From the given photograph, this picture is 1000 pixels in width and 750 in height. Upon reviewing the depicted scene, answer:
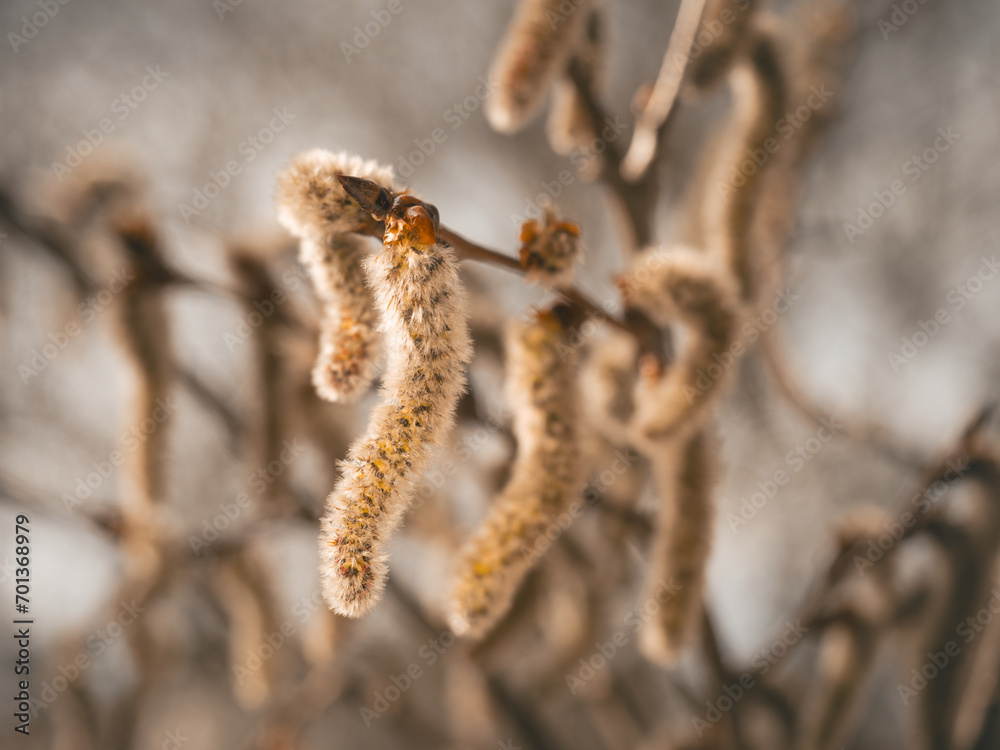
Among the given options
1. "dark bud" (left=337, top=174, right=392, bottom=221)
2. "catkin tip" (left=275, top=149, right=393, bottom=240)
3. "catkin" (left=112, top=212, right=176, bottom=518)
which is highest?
"dark bud" (left=337, top=174, right=392, bottom=221)

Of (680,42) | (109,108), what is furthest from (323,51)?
(680,42)

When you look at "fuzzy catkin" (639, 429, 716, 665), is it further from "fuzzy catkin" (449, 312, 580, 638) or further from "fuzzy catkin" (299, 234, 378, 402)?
"fuzzy catkin" (299, 234, 378, 402)

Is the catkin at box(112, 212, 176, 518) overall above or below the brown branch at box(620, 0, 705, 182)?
below

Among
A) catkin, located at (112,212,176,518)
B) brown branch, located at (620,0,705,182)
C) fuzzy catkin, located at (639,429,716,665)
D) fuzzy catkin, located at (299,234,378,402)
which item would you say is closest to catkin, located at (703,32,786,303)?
brown branch, located at (620,0,705,182)

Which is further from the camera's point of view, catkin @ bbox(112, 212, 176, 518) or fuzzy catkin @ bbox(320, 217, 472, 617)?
catkin @ bbox(112, 212, 176, 518)

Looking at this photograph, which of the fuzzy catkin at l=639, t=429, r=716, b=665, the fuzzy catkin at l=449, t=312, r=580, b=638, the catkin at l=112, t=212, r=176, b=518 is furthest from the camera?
the catkin at l=112, t=212, r=176, b=518

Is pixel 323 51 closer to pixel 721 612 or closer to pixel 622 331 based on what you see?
pixel 622 331

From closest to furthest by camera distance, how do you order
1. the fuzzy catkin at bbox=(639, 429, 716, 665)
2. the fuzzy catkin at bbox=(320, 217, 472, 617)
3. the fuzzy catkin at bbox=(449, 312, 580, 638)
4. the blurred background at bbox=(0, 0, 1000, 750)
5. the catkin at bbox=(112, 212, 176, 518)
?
1. the fuzzy catkin at bbox=(320, 217, 472, 617)
2. the fuzzy catkin at bbox=(449, 312, 580, 638)
3. the fuzzy catkin at bbox=(639, 429, 716, 665)
4. the catkin at bbox=(112, 212, 176, 518)
5. the blurred background at bbox=(0, 0, 1000, 750)
